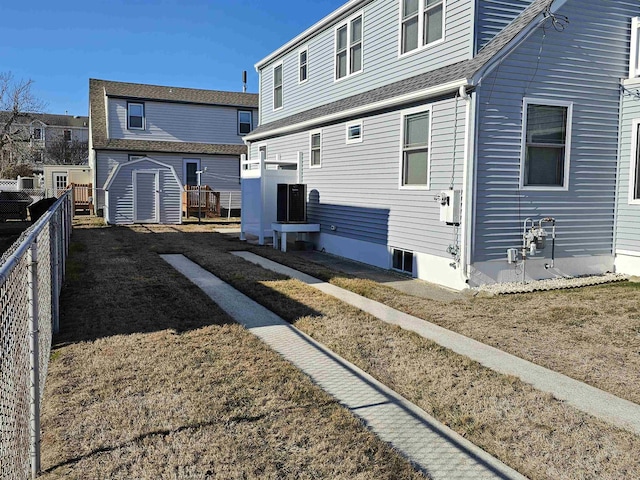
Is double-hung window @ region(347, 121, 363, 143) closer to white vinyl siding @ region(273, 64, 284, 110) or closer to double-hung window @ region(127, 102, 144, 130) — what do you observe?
white vinyl siding @ region(273, 64, 284, 110)

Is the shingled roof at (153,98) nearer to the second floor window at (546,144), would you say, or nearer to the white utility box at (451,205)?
the white utility box at (451,205)

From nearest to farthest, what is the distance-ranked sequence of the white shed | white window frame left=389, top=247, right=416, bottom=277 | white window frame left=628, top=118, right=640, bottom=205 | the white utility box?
the white utility box, white window frame left=628, top=118, right=640, bottom=205, white window frame left=389, top=247, right=416, bottom=277, the white shed

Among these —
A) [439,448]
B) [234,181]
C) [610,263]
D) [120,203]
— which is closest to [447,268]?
[610,263]

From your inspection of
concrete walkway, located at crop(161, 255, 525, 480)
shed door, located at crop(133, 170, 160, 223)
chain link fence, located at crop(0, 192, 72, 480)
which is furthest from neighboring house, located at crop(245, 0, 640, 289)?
shed door, located at crop(133, 170, 160, 223)

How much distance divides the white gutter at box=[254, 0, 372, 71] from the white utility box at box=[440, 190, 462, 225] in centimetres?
572

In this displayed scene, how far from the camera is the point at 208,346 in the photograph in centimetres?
573

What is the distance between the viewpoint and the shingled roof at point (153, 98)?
90.0 feet

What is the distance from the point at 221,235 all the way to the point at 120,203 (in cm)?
578

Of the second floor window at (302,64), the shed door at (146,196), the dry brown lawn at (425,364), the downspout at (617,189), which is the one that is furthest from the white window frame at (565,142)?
the shed door at (146,196)

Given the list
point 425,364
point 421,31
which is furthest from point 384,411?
point 421,31

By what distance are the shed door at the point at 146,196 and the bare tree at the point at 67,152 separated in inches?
1408

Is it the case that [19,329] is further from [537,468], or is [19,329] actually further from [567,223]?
[567,223]

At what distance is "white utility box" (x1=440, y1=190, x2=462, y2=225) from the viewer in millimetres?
9117

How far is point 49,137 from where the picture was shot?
197ft
